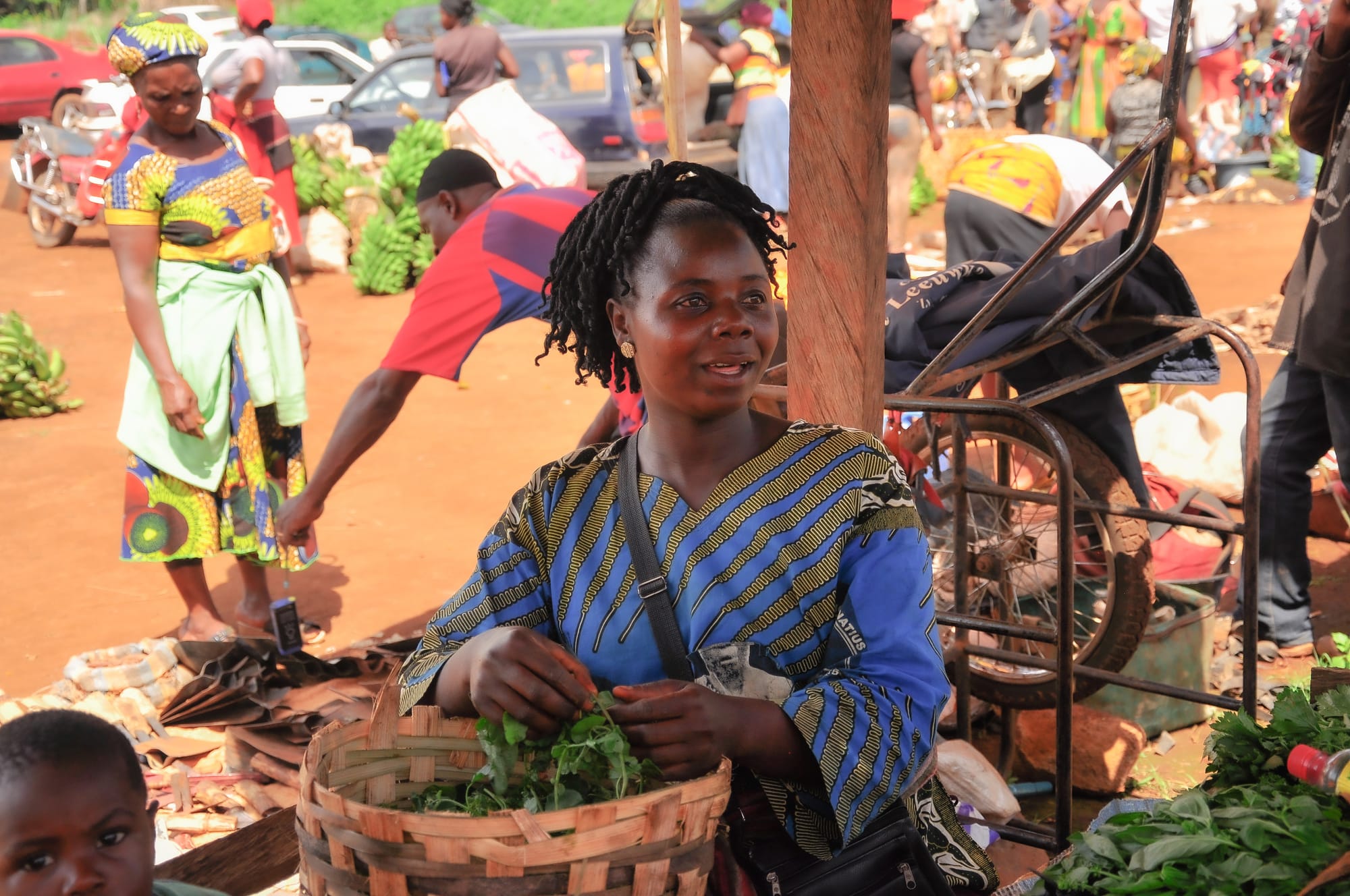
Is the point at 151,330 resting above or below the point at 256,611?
above

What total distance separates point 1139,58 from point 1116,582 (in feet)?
34.8

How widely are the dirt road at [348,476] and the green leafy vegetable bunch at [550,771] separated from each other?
3642 mm

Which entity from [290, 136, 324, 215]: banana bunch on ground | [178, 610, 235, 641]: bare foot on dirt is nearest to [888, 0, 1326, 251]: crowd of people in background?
[290, 136, 324, 215]: banana bunch on ground

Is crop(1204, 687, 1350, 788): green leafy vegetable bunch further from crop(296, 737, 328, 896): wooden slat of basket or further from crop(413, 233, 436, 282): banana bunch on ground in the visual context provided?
crop(413, 233, 436, 282): banana bunch on ground

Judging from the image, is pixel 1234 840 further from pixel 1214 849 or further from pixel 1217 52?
pixel 1217 52

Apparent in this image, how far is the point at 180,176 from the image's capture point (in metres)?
4.46

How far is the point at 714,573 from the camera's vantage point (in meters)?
1.88

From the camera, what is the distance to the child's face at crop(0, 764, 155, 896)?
1609 millimetres

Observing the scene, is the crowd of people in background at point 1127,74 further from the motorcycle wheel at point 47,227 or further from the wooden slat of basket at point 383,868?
the wooden slat of basket at point 383,868

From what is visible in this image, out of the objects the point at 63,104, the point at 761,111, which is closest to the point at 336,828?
the point at 761,111

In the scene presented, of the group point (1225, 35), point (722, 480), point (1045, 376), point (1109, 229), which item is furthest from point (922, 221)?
point (722, 480)

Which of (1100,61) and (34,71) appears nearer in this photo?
(1100,61)

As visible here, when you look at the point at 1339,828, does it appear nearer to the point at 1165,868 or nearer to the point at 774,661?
the point at 1165,868

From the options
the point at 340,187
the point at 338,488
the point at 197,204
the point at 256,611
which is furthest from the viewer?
the point at 340,187
